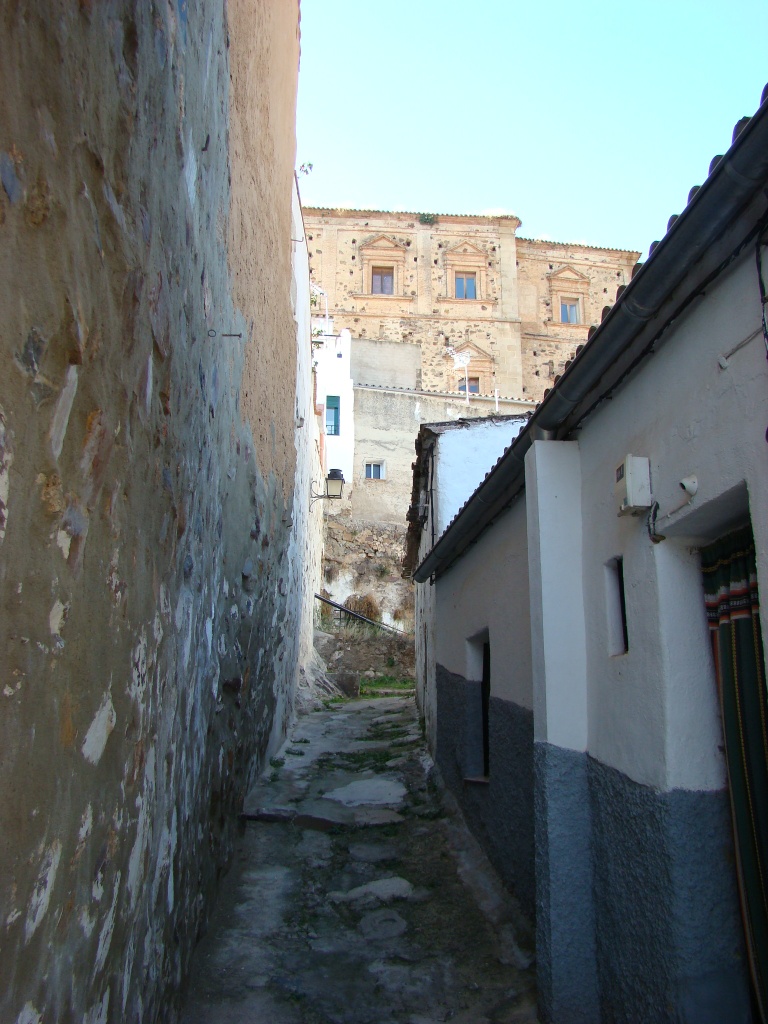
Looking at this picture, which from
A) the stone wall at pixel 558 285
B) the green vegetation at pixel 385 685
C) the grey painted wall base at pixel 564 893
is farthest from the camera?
the stone wall at pixel 558 285

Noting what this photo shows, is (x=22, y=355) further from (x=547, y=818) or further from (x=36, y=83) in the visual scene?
(x=547, y=818)

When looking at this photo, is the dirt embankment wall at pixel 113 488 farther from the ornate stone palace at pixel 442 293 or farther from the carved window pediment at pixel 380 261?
the carved window pediment at pixel 380 261

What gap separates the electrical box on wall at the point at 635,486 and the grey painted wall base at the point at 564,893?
127 cm

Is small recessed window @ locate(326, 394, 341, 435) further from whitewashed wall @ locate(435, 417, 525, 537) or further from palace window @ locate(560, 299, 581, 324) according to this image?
whitewashed wall @ locate(435, 417, 525, 537)

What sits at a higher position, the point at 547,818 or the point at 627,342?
the point at 627,342

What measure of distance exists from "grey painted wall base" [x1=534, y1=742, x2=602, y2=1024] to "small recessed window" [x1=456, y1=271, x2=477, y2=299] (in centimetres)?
3479

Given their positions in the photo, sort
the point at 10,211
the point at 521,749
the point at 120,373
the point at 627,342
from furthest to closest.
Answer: the point at 521,749 < the point at 627,342 < the point at 120,373 < the point at 10,211

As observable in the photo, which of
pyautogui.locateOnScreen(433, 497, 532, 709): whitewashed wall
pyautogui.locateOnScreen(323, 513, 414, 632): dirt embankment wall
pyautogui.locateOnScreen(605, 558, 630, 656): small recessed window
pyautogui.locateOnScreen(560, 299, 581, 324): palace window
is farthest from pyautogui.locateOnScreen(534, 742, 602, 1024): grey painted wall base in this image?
pyautogui.locateOnScreen(560, 299, 581, 324): palace window

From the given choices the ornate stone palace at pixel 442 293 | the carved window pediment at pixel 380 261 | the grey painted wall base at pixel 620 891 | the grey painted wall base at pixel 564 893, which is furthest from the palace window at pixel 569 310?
the grey painted wall base at pixel 564 893

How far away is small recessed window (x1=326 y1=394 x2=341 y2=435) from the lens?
27125 millimetres

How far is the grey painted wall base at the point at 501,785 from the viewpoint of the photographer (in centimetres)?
458

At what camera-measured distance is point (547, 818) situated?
374 centimetres

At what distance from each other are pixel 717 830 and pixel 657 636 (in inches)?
28.6

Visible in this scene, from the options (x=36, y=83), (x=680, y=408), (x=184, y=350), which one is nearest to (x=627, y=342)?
(x=680, y=408)
